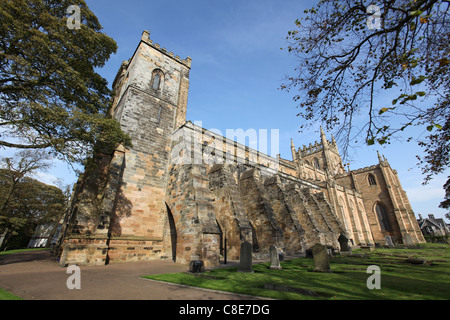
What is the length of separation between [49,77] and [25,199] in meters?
28.6

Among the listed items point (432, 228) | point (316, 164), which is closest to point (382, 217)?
point (316, 164)

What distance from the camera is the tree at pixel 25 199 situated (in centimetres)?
2286

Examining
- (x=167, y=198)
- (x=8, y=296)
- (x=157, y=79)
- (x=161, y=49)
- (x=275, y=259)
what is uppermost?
(x=161, y=49)

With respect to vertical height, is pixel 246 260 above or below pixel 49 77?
below

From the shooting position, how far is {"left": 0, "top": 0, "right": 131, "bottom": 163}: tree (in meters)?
7.95

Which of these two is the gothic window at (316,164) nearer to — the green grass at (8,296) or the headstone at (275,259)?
the headstone at (275,259)

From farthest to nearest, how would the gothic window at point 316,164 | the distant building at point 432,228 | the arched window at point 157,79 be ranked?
the distant building at point 432,228
the gothic window at point 316,164
the arched window at point 157,79

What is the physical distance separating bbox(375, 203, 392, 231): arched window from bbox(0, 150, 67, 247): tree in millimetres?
51587

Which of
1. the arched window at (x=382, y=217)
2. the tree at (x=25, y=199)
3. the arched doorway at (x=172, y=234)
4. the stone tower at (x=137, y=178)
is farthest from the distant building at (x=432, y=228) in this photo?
the tree at (x=25, y=199)

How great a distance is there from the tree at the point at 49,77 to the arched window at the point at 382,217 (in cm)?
4291

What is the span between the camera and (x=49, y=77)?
9.10m

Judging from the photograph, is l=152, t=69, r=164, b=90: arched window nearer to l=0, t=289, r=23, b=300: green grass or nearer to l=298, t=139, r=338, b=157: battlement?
l=0, t=289, r=23, b=300: green grass

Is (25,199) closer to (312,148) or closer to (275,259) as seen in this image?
(275,259)
